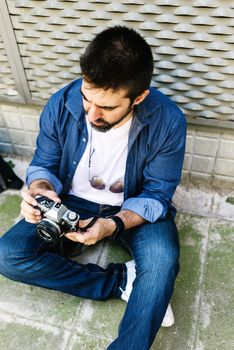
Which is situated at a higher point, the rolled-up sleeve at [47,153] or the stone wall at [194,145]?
the rolled-up sleeve at [47,153]

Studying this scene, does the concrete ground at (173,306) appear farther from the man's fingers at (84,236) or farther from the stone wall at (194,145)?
the man's fingers at (84,236)

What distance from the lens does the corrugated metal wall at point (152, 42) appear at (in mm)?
2102

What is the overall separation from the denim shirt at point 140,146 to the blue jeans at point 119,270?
0.15m

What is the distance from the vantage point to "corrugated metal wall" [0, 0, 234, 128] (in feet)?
6.89

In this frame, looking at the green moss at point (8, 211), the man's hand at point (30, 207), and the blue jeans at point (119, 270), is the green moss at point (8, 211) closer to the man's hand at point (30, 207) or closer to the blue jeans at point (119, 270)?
the blue jeans at point (119, 270)

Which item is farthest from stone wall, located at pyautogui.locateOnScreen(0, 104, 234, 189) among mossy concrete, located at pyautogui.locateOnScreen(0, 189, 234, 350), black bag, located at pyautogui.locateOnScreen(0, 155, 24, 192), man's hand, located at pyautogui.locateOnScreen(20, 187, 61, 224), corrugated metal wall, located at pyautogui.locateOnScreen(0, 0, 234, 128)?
man's hand, located at pyautogui.locateOnScreen(20, 187, 61, 224)

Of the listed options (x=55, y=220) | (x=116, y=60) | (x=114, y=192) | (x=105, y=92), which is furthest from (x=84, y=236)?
(x=116, y=60)

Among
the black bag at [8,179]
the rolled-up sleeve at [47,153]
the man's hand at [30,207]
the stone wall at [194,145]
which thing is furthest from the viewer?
the black bag at [8,179]

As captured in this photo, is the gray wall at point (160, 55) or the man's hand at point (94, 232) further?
the gray wall at point (160, 55)

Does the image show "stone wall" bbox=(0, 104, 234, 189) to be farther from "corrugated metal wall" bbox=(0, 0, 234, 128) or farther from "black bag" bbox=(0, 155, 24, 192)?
"black bag" bbox=(0, 155, 24, 192)

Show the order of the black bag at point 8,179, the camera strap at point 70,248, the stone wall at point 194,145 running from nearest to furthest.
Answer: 1. the camera strap at point 70,248
2. the stone wall at point 194,145
3. the black bag at point 8,179

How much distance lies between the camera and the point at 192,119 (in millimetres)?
2504

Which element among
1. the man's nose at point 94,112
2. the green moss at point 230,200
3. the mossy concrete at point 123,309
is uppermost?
the man's nose at point 94,112

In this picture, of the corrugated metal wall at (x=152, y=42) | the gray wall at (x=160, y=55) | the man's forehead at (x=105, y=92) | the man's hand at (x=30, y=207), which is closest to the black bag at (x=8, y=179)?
the gray wall at (x=160, y=55)
